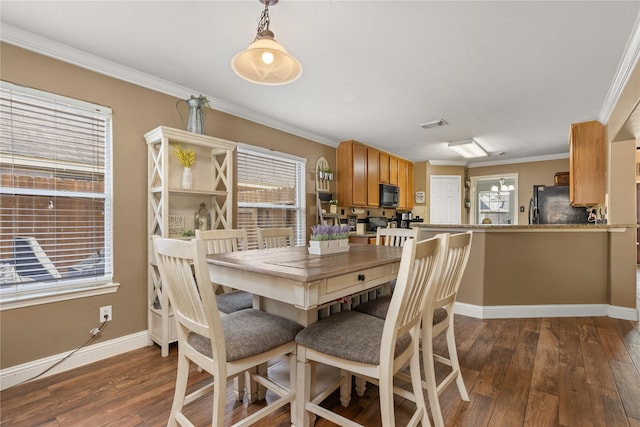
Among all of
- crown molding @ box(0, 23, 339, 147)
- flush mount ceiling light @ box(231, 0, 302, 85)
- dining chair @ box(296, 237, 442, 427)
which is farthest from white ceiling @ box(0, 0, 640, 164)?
dining chair @ box(296, 237, 442, 427)

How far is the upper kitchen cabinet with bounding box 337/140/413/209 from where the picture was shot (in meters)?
4.59

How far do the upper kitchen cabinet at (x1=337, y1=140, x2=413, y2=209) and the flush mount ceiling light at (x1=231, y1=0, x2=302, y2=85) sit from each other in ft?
9.75

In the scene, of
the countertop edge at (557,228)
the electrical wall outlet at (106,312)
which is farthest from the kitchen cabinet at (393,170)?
the electrical wall outlet at (106,312)

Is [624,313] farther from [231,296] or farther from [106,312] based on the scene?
[106,312]

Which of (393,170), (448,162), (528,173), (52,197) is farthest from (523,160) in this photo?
(52,197)

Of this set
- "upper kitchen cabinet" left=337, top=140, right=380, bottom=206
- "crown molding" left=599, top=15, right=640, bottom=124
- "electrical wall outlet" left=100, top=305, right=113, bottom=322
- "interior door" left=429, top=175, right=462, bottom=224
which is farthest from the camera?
"interior door" left=429, top=175, right=462, bottom=224

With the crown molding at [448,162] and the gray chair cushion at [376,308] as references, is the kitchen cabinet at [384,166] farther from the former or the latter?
the gray chair cushion at [376,308]

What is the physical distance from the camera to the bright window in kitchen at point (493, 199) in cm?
629

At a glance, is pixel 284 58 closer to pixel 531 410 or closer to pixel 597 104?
pixel 531 410

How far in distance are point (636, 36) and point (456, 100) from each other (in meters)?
1.29

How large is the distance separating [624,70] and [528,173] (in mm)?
3939

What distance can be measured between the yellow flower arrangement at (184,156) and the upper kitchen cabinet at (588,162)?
4.44m

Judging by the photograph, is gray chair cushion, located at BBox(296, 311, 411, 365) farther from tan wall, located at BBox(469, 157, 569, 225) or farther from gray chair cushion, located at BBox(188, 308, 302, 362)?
tan wall, located at BBox(469, 157, 569, 225)

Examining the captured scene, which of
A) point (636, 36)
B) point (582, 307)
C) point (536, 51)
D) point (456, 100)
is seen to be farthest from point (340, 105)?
point (582, 307)
